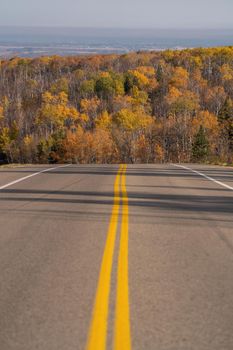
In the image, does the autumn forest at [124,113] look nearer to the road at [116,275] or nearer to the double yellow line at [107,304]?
the road at [116,275]

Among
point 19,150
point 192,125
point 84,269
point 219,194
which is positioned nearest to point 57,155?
point 19,150

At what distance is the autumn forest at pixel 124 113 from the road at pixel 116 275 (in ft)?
171

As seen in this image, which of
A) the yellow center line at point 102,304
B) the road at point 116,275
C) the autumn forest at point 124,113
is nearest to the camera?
the yellow center line at point 102,304

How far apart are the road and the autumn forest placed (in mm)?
52158

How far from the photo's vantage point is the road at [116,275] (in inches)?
161

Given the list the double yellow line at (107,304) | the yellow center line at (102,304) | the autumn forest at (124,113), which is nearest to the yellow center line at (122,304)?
the double yellow line at (107,304)

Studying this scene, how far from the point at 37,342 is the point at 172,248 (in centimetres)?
329

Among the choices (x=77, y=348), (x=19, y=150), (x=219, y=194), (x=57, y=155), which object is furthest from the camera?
(x=19, y=150)

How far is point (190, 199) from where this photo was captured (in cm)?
1162

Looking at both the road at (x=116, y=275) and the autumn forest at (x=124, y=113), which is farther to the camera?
the autumn forest at (x=124, y=113)

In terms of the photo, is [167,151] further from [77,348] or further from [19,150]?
[77,348]

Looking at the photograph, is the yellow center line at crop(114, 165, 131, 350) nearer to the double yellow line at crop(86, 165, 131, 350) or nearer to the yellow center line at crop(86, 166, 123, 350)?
the double yellow line at crop(86, 165, 131, 350)

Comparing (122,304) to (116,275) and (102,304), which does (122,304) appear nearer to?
(102,304)

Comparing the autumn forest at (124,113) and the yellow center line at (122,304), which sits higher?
the yellow center line at (122,304)
